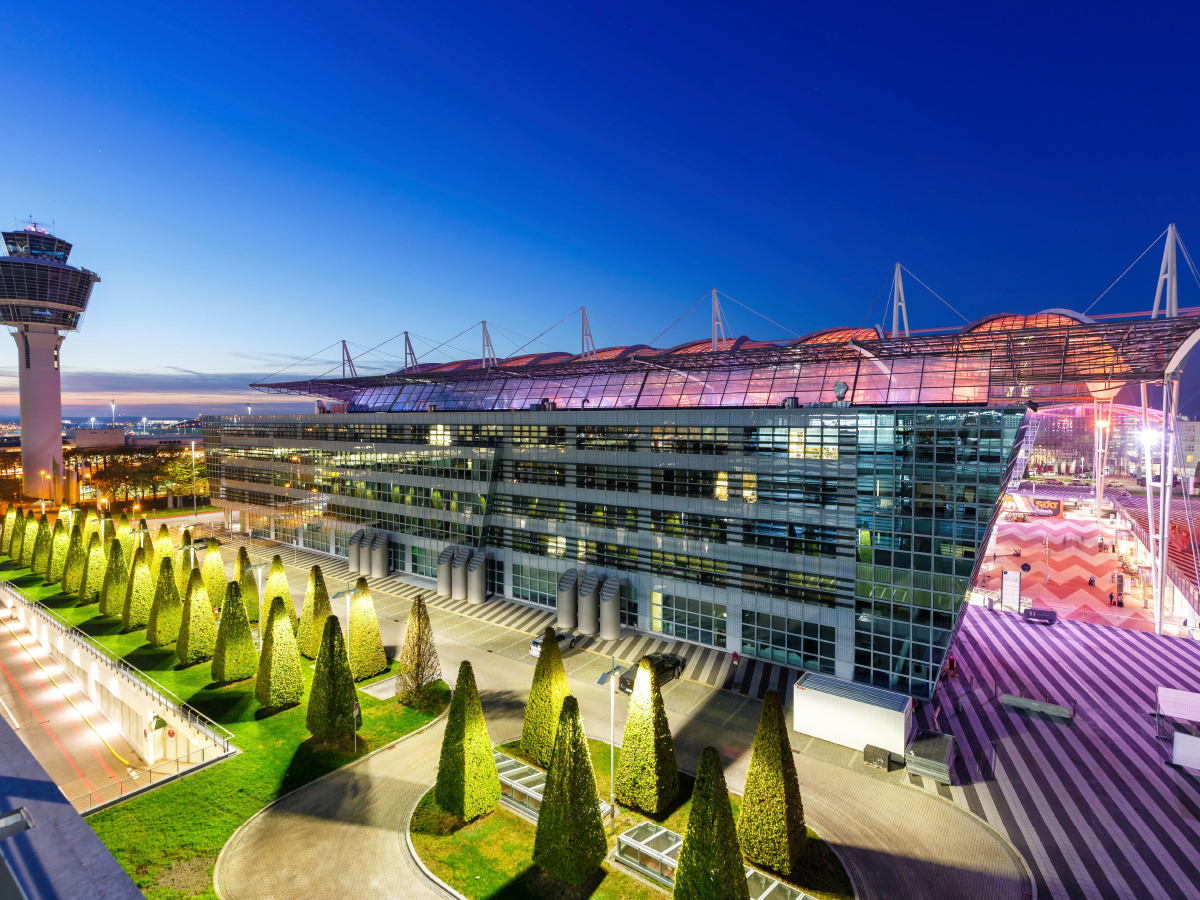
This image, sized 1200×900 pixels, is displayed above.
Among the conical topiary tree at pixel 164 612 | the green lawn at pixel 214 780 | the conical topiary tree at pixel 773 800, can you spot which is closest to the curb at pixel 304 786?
the green lawn at pixel 214 780

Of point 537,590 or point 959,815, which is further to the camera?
point 537,590

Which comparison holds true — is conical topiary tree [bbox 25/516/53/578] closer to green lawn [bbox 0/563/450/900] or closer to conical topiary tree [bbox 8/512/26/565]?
conical topiary tree [bbox 8/512/26/565]

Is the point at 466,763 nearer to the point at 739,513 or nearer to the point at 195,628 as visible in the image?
the point at 739,513

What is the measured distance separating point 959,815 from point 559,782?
1671 centimetres

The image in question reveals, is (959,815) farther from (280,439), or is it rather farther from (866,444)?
(280,439)

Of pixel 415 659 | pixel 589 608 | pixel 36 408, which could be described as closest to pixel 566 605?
pixel 589 608

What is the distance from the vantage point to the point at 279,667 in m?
31.4

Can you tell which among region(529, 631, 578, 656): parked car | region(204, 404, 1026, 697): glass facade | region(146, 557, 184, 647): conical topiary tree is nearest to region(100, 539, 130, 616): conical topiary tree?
region(146, 557, 184, 647): conical topiary tree

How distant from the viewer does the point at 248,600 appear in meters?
44.1

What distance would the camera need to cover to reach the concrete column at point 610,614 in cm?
4181

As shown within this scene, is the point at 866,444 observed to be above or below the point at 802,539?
above

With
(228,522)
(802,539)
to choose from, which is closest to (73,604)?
(228,522)

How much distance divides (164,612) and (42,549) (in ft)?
104

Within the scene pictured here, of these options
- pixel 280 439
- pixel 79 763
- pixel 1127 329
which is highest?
pixel 1127 329
